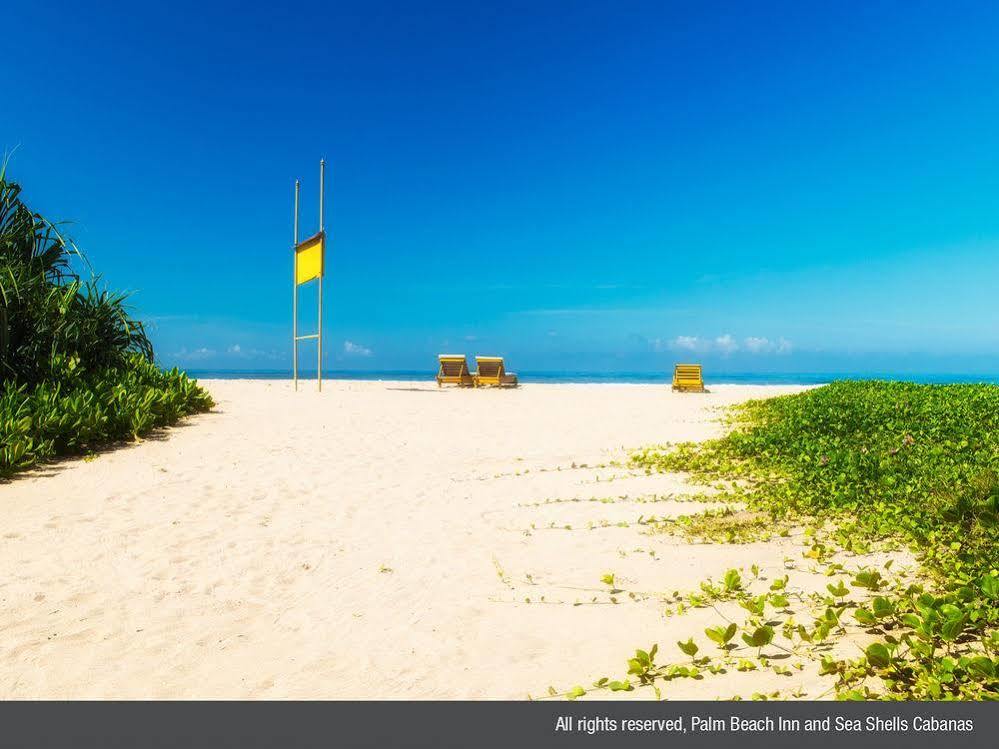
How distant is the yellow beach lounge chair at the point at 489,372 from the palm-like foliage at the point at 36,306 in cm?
1413

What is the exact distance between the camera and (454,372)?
76.6ft

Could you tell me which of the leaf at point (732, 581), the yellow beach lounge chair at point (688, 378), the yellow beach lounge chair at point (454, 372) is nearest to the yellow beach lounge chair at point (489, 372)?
the yellow beach lounge chair at point (454, 372)

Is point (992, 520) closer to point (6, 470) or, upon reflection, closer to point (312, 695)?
point (312, 695)

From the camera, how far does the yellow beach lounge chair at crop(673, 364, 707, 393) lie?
22.2 metres

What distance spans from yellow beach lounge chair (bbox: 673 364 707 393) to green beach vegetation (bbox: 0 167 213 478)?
16430 millimetres

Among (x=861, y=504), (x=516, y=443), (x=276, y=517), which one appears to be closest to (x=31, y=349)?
(x=276, y=517)

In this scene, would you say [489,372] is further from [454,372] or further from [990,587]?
[990,587]

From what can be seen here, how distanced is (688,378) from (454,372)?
27.7 feet

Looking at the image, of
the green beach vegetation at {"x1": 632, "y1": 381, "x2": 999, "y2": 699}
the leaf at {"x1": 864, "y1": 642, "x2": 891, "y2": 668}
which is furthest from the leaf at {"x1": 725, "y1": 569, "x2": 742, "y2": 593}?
the leaf at {"x1": 864, "y1": 642, "x2": 891, "y2": 668}

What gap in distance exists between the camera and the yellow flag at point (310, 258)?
59.7ft

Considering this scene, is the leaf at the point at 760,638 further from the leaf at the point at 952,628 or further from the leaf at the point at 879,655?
the leaf at the point at 952,628

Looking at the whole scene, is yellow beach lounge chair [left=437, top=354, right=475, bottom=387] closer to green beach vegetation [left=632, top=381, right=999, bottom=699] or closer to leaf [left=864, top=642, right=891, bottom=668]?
green beach vegetation [left=632, top=381, right=999, bottom=699]

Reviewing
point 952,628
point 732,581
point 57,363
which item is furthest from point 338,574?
point 57,363
